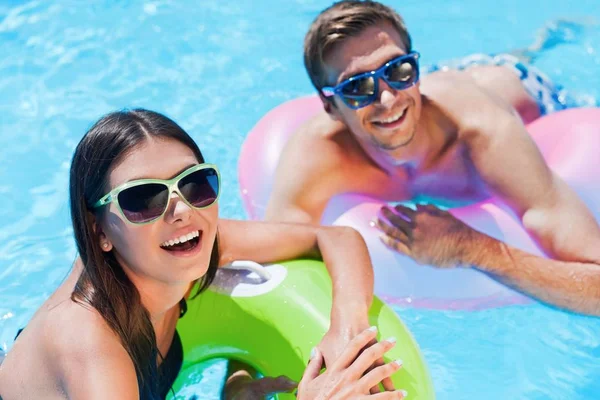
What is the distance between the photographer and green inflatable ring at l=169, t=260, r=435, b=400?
9.50 feet

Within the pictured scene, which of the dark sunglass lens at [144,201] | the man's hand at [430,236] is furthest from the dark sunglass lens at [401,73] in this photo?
the dark sunglass lens at [144,201]

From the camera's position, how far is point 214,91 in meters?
5.61

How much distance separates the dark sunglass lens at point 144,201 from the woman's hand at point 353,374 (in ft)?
2.25

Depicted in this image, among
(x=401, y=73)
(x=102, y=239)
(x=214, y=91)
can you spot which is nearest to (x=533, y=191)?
(x=401, y=73)

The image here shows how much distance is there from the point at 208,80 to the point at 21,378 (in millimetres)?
3343

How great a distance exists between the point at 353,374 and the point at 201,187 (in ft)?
2.34

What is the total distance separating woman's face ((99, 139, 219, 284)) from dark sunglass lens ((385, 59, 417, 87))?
51.4 inches

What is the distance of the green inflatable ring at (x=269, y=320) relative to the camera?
114 inches

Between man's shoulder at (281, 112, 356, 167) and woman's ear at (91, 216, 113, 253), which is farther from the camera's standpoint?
man's shoulder at (281, 112, 356, 167)

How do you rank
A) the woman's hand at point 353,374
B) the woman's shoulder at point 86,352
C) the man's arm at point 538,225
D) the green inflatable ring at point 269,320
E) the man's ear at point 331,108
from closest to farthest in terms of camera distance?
the woman's shoulder at point 86,352 → the woman's hand at point 353,374 → the green inflatable ring at point 269,320 → the man's arm at point 538,225 → the man's ear at point 331,108

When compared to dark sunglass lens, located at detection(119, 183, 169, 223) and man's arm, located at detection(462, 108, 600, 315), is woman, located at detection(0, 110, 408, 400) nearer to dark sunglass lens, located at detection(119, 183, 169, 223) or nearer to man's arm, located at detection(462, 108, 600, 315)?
dark sunglass lens, located at detection(119, 183, 169, 223)

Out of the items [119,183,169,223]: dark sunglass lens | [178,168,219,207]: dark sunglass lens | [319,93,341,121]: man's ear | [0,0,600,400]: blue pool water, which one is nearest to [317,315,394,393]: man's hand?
[178,168,219,207]: dark sunglass lens

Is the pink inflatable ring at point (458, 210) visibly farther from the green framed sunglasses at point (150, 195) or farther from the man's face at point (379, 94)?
the green framed sunglasses at point (150, 195)

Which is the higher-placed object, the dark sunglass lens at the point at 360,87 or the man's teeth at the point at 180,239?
the dark sunglass lens at the point at 360,87
